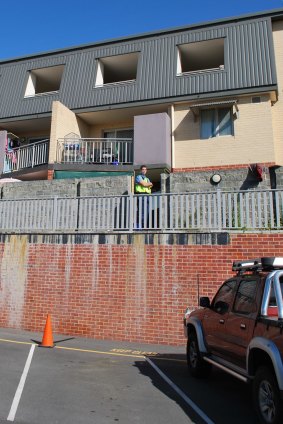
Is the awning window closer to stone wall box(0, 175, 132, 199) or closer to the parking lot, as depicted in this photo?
stone wall box(0, 175, 132, 199)

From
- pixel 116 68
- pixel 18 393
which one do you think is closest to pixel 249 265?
pixel 18 393

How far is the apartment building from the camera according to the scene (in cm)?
1461

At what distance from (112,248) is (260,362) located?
5.64 meters

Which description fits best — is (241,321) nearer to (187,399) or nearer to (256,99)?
(187,399)

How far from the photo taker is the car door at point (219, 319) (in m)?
5.46

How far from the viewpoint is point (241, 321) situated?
4.89 m

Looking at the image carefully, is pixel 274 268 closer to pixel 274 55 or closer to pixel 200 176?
pixel 200 176

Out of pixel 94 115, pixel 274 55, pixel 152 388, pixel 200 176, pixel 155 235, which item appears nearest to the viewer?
pixel 152 388

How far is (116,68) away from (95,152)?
4391mm

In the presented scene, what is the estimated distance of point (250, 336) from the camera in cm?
457

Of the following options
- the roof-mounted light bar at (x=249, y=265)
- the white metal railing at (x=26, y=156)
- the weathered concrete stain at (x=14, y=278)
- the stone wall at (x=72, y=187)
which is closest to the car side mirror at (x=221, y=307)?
the roof-mounted light bar at (x=249, y=265)

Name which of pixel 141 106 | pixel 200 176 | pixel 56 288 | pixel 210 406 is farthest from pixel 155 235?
pixel 141 106

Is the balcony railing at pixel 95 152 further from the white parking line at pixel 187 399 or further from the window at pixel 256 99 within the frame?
the white parking line at pixel 187 399

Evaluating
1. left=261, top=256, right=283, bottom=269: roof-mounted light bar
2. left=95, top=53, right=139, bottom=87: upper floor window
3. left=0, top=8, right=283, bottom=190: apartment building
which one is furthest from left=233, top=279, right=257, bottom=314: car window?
left=95, top=53, right=139, bottom=87: upper floor window
